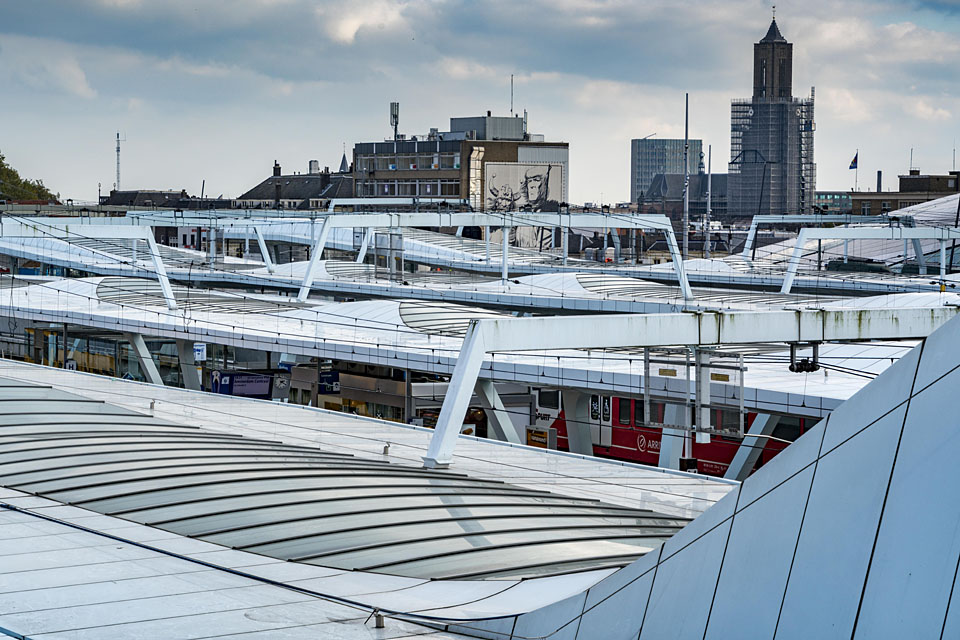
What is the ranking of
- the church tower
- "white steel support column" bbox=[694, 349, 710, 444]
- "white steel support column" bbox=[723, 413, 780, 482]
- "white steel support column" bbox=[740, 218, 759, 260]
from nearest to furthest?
"white steel support column" bbox=[694, 349, 710, 444]
"white steel support column" bbox=[723, 413, 780, 482]
"white steel support column" bbox=[740, 218, 759, 260]
the church tower

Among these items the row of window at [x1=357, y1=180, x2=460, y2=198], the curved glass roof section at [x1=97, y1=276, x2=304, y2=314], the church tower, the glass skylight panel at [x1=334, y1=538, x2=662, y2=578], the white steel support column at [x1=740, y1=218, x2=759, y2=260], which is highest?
the church tower

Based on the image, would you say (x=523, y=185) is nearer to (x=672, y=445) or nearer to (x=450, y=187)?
(x=450, y=187)

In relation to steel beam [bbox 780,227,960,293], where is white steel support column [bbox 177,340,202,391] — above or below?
below

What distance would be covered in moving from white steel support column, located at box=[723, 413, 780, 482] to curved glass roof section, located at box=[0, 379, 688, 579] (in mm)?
8863

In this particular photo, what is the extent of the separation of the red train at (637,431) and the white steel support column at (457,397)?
22.6 ft

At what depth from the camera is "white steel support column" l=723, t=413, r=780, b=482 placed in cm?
2327

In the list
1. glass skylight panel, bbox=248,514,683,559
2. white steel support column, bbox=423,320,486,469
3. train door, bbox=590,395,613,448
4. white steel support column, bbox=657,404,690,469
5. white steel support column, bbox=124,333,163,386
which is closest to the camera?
glass skylight panel, bbox=248,514,683,559

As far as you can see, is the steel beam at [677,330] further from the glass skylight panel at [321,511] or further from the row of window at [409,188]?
the row of window at [409,188]

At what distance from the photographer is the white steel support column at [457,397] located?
16516 mm

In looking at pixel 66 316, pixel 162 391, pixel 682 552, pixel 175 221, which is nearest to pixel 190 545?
pixel 682 552

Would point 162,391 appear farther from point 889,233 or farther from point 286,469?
point 889,233

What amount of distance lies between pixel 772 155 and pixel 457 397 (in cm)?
16524

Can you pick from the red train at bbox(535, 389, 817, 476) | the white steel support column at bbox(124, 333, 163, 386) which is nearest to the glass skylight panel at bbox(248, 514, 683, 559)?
the red train at bbox(535, 389, 817, 476)

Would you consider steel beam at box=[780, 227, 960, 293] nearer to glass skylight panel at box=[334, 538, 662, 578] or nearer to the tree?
glass skylight panel at box=[334, 538, 662, 578]
